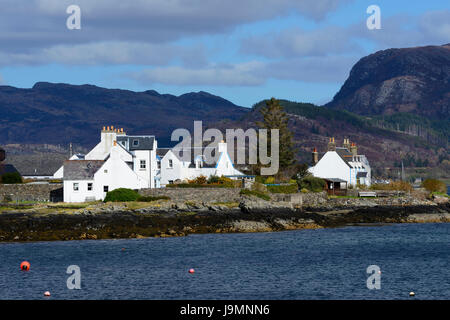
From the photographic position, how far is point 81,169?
256ft

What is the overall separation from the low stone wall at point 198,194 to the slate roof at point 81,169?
5.92 m

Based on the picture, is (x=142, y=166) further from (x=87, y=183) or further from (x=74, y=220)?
(x=74, y=220)

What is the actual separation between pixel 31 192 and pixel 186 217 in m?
22.3

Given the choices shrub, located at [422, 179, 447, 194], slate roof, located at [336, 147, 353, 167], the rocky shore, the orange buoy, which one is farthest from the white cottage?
shrub, located at [422, 179, 447, 194]

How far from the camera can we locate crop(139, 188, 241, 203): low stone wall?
77000mm

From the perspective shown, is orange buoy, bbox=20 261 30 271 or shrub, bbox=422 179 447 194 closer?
orange buoy, bbox=20 261 30 271

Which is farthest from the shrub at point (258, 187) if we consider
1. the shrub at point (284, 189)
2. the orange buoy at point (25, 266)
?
the orange buoy at point (25, 266)

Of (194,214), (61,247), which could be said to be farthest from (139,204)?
(61,247)

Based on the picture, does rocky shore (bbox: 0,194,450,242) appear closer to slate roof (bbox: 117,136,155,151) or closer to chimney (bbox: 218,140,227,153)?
slate roof (bbox: 117,136,155,151)

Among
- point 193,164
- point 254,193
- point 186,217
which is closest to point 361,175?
point 193,164

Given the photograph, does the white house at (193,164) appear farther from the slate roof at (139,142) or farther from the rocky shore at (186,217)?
the rocky shore at (186,217)

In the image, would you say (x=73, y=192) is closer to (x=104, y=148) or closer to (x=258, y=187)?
(x=104, y=148)

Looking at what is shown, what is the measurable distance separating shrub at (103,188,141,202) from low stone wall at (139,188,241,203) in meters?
2.96

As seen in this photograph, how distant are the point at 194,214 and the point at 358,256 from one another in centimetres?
2197
